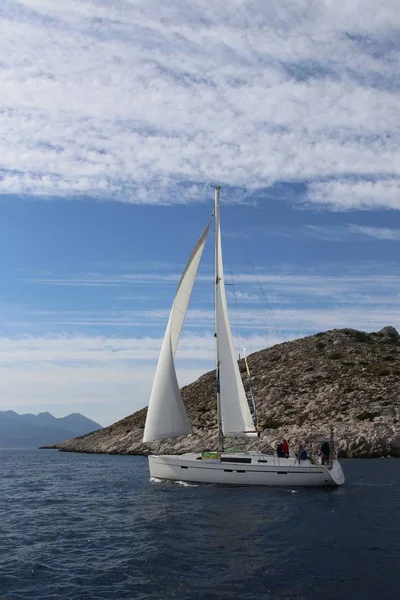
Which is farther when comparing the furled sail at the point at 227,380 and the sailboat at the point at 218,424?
the furled sail at the point at 227,380

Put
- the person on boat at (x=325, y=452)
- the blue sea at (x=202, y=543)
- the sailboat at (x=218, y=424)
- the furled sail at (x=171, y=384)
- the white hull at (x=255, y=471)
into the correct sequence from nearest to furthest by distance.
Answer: the blue sea at (x=202, y=543), the white hull at (x=255, y=471), the sailboat at (x=218, y=424), the person on boat at (x=325, y=452), the furled sail at (x=171, y=384)

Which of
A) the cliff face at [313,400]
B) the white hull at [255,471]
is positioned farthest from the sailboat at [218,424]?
the cliff face at [313,400]

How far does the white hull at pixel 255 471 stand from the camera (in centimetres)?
3638

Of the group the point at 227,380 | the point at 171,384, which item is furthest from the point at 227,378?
the point at 171,384

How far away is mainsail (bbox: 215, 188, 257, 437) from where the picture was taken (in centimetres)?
3969

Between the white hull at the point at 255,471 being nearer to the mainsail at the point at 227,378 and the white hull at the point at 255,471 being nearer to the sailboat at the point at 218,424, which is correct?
the sailboat at the point at 218,424

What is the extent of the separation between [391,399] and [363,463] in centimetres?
1937

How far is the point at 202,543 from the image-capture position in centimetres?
2264

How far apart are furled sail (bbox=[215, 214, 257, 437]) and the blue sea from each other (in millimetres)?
4620

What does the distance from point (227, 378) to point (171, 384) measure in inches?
181

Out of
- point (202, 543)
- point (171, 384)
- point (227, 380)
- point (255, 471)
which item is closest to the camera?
point (202, 543)

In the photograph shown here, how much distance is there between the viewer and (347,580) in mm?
17547

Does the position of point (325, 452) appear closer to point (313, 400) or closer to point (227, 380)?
point (227, 380)

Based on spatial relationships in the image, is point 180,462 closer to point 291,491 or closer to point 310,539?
point 291,491
